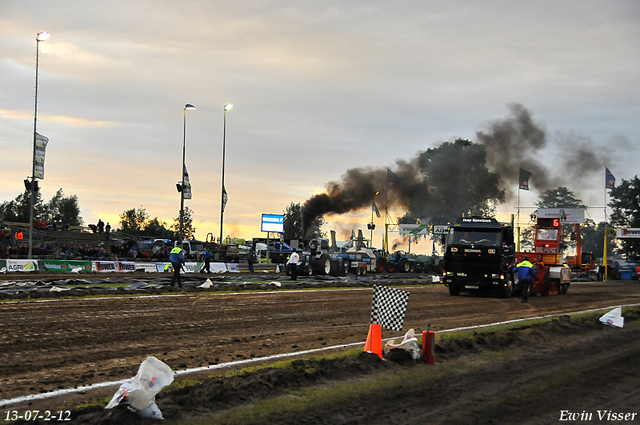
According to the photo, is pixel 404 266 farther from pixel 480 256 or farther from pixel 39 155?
pixel 39 155

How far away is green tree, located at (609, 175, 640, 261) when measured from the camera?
80.2m

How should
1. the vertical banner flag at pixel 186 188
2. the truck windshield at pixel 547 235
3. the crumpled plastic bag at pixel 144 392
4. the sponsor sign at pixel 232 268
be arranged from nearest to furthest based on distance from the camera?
the crumpled plastic bag at pixel 144 392, the truck windshield at pixel 547 235, the sponsor sign at pixel 232 268, the vertical banner flag at pixel 186 188

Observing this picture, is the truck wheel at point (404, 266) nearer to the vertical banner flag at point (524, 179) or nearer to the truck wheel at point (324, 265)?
the truck wheel at point (324, 265)

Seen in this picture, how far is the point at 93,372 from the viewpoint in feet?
26.8

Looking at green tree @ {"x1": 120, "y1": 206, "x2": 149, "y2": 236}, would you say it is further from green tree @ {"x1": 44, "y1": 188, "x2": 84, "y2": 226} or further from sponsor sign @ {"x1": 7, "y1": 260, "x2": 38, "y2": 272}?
sponsor sign @ {"x1": 7, "y1": 260, "x2": 38, "y2": 272}

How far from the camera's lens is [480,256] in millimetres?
24766

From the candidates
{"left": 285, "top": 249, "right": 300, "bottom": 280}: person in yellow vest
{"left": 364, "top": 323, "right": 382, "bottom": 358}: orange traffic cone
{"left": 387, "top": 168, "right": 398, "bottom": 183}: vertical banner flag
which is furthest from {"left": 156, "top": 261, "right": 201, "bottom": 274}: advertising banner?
{"left": 364, "top": 323, "right": 382, "bottom": 358}: orange traffic cone

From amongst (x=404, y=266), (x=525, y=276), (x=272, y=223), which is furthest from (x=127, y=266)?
(x=525, y=276)

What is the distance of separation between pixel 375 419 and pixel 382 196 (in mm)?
54884

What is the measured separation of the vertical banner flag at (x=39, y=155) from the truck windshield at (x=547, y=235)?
29.9 metres

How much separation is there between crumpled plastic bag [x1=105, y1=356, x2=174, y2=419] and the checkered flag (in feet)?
13.7

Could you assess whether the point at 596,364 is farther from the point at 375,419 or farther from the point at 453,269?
the point at 453,269

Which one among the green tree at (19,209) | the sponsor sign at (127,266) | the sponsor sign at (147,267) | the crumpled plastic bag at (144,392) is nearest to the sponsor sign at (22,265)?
the sponsor sign at (127,266)

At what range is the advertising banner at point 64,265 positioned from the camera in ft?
Result: 108
